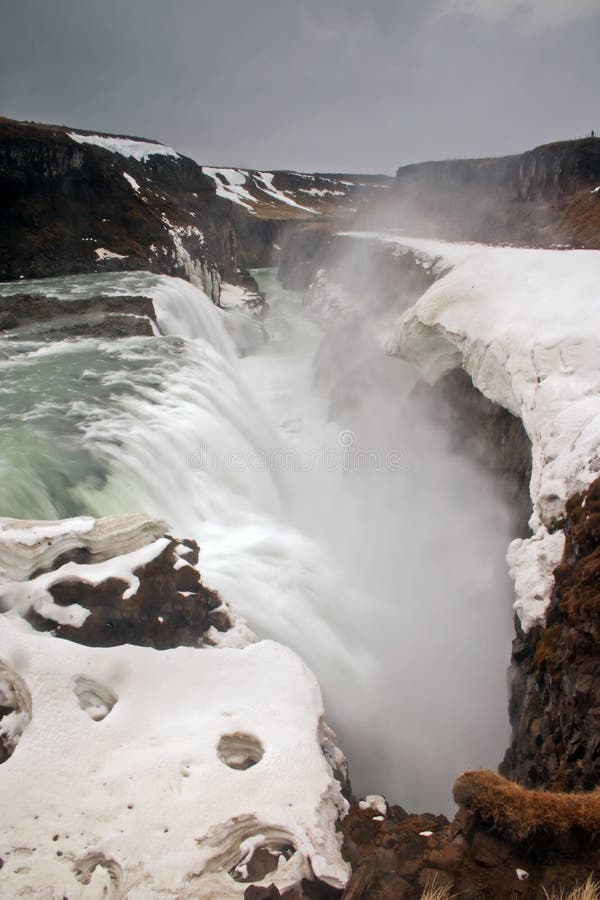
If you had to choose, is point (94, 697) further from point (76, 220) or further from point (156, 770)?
point (76, 220)

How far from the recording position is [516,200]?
4384cm

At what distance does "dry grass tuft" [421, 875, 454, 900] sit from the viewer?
3.20m

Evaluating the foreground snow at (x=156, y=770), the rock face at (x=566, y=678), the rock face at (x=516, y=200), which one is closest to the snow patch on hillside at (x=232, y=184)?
the rock face at (x=516, y=200)

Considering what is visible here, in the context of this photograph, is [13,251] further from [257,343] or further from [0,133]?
[257,343]

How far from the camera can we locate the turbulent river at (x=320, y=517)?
840 centimetres

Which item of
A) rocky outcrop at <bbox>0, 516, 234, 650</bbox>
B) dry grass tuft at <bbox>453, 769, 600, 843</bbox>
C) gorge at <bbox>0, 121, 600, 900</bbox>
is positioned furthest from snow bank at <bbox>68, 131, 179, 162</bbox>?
dry grass tuft at <bbox>453, 769, 600, 843</bbox>

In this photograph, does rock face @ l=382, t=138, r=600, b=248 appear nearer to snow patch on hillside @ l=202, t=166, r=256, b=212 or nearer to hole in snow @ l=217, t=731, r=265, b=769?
hole in snow @ l=217, t=731, r=265, b=769

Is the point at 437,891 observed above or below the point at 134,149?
below

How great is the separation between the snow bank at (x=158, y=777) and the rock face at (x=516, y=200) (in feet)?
94.2

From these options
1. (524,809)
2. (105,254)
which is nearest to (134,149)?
(105,254)

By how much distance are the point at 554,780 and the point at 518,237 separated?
37681 millimetres

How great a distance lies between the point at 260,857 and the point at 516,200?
49416mm

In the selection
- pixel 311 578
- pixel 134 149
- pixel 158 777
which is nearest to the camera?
pixel 158 777

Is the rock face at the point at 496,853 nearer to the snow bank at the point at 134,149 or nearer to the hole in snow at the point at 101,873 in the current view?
the hole in snow at the point at 101,873
